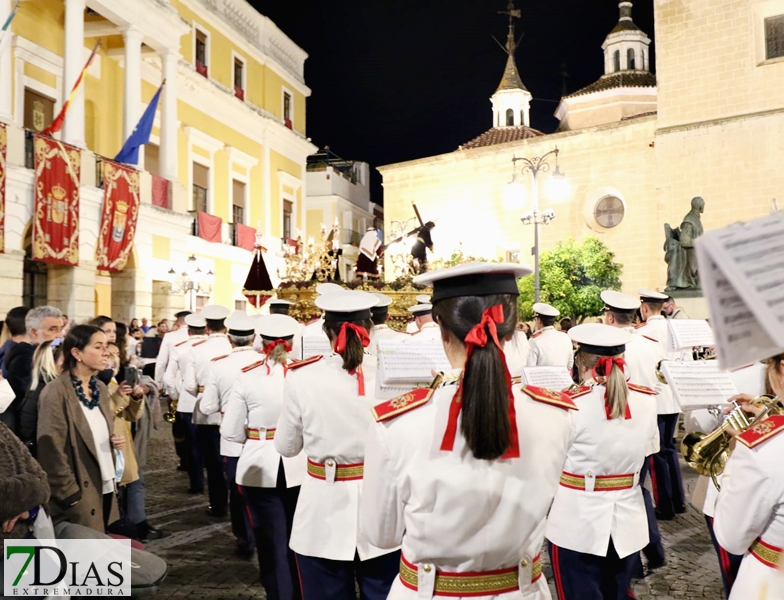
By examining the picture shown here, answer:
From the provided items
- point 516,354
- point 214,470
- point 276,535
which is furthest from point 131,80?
point 276,535

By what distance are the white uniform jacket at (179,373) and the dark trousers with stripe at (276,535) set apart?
4.30m

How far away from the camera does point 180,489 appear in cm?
915

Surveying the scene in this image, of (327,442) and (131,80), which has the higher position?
(131,80)

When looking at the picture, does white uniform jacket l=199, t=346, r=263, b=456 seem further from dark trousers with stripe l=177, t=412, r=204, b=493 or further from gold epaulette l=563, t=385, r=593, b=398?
gold epaulette l=563, t=385, r=593, b=398

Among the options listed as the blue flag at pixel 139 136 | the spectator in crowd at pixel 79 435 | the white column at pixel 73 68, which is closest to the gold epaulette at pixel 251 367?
the spectator in crowd at pixel 79 435

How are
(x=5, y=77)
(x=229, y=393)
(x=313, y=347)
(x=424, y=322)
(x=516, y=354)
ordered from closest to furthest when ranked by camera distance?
1. (x=313, y=347)
2. (x=229, y=393)
3. (x=516, y=354)
4. (x=424, y=322)
5. (x=5, y=77)

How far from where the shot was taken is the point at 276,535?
5078 millimetres

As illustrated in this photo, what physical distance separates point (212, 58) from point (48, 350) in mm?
24300

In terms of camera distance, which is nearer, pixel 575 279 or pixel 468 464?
pixel 468 464

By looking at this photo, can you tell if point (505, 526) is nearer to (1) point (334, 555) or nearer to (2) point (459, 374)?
(2) point (459, 374)

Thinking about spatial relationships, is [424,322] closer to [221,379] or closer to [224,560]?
[221,379]

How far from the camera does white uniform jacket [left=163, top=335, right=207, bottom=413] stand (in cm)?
924

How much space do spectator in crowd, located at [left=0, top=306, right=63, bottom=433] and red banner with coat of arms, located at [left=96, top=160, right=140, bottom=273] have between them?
1330 cm

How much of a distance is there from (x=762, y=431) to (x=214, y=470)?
21.8ft
